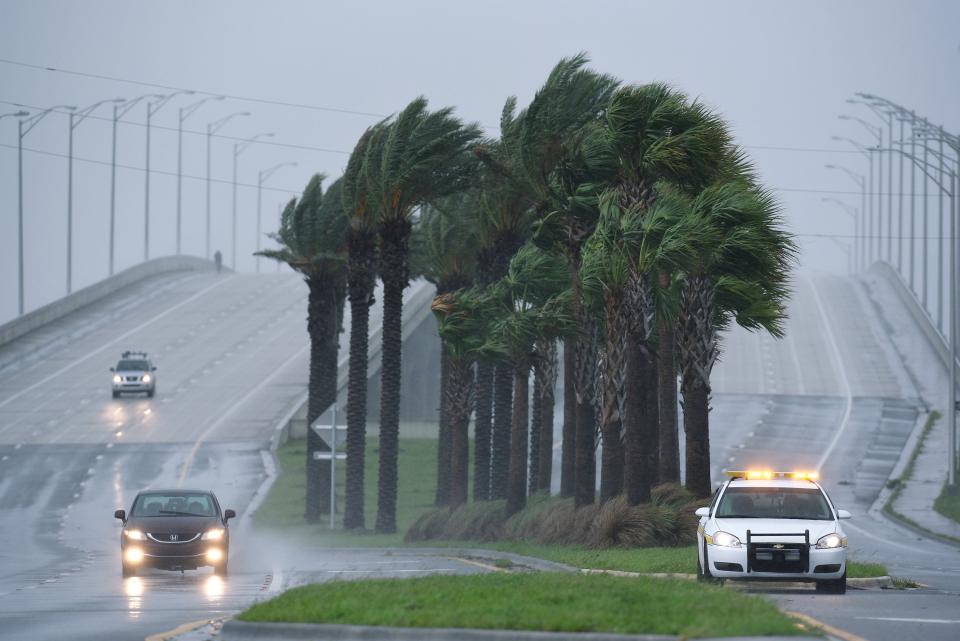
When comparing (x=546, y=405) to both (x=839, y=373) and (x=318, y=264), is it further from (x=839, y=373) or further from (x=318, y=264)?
(x=839, y=373)

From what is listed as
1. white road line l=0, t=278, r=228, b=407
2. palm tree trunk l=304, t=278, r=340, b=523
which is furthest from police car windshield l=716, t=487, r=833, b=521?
white road line l=0, t=278, r=228, b=407

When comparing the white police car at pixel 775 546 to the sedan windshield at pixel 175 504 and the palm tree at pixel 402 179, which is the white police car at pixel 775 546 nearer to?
the sedan windshield at pixel 175 504

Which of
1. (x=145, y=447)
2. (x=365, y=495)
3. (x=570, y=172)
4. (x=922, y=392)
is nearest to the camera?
(x=570, y=172)

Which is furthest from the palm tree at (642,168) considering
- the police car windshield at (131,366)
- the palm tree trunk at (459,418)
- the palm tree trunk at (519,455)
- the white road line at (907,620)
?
the police car windshield at (131,366)

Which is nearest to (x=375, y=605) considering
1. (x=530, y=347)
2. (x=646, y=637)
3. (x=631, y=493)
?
(x=646, y=637)

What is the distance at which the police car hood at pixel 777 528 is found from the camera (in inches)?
800

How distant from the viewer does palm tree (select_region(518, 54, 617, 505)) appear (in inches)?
1380

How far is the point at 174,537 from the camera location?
26.7 m

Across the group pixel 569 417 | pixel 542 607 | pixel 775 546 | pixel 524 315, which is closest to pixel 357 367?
pixel 569 417

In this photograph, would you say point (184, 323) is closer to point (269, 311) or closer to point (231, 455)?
point (269, 311)

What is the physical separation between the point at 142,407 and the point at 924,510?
119ft

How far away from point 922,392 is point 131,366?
119 feet

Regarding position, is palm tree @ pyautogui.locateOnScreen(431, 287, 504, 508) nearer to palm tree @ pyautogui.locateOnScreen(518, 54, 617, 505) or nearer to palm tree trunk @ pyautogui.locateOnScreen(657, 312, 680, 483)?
palm tree @ pyautogui.locateOnScreen(518, 54, 617, 505)

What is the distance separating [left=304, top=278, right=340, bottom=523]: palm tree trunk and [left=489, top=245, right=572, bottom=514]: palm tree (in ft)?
32.2
